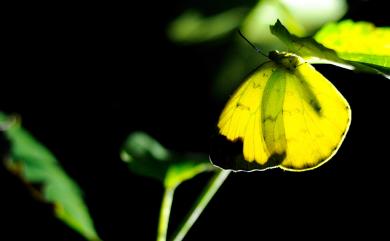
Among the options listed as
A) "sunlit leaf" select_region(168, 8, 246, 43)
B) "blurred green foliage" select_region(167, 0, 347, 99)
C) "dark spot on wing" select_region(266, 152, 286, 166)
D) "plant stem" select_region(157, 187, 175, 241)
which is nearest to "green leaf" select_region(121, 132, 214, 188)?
"plant stem" select_region(157, 187, 175, 241)

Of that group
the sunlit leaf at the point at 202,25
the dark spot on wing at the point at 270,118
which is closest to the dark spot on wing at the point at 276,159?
the dark spot on wing at the point at 270,118

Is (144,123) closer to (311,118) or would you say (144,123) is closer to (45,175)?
(45,175)

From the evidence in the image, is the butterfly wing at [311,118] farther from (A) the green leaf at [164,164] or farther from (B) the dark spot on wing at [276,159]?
(A) the green leaf at [164,164]

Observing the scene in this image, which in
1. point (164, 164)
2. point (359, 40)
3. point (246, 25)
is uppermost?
point (359, 40)

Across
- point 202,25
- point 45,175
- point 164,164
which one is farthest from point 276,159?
point 202,25

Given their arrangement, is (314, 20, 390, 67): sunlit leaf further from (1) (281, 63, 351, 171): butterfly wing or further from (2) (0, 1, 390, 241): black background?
(2) (0, 1, 390, 241): black background

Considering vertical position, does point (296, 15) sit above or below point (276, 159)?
above
